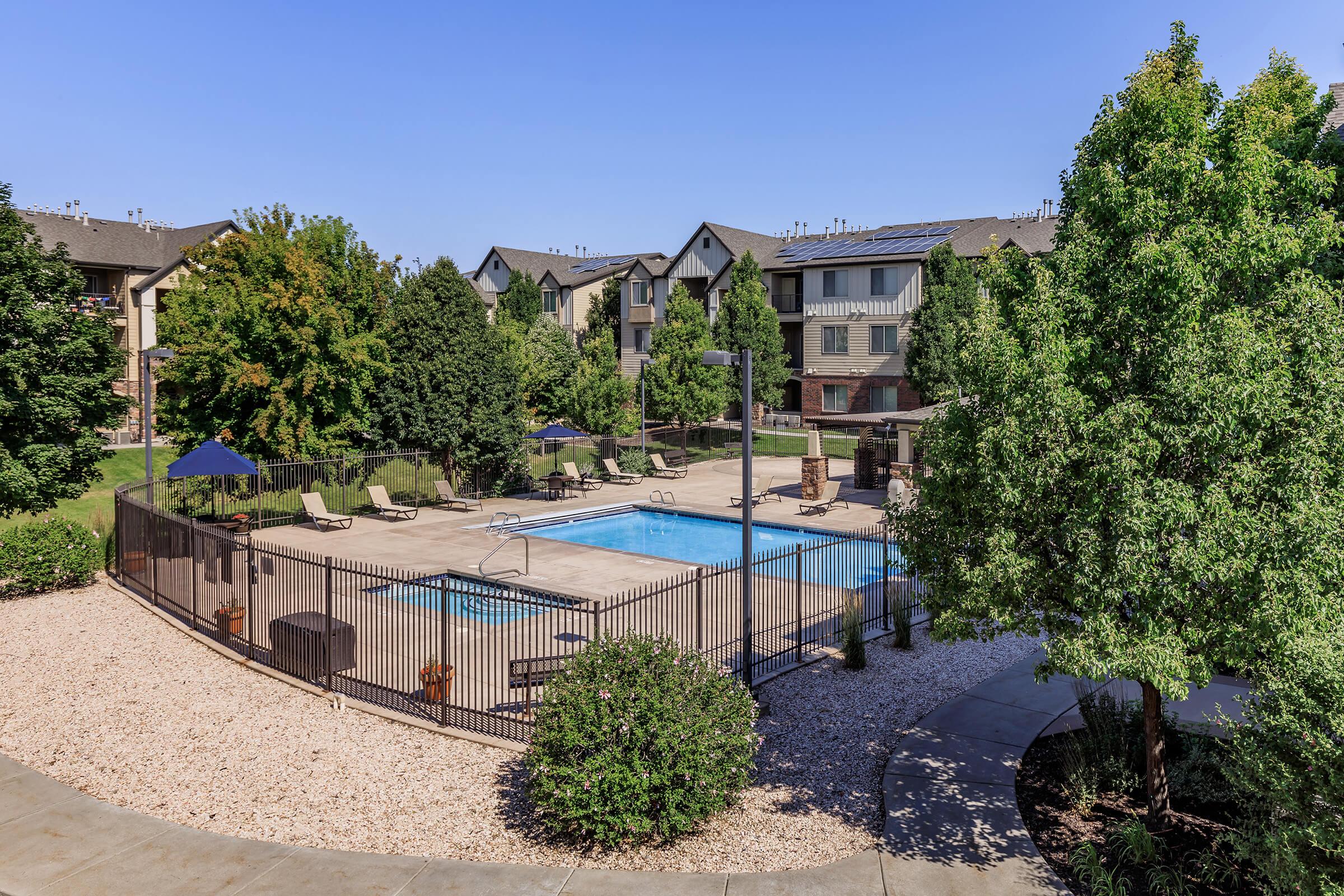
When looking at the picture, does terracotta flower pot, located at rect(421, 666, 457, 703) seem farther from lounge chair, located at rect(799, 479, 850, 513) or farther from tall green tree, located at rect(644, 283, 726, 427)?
tall green tree, located at rect(644, 283, 726, 427)

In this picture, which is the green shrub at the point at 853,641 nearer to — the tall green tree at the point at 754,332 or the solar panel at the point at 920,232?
the tall green tree at the point at 754,332

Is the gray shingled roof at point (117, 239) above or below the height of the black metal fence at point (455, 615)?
above

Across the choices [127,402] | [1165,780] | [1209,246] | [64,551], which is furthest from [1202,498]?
[127,402]

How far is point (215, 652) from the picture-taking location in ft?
47.0

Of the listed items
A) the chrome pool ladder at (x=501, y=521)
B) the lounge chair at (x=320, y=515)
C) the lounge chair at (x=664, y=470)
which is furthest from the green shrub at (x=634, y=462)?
the lounge chair at (x=320, y=515)

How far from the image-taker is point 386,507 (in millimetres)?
26578

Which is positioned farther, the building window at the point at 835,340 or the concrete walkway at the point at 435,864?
the building window at the point at 835,340

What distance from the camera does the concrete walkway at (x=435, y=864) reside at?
7.60 meters

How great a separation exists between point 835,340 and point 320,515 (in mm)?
34723

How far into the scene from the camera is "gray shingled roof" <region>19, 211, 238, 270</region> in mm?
49844

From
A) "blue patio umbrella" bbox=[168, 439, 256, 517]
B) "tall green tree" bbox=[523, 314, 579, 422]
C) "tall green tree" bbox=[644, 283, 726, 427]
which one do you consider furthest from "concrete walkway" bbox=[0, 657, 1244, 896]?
"tall green tree" bbox=[644, 283, 726, 427]

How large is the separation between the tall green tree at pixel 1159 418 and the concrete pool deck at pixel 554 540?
1034cm

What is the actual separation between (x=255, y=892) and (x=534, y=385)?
3746 centimetres

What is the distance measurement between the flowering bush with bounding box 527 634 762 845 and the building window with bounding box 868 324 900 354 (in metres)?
43.7
